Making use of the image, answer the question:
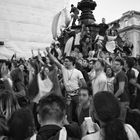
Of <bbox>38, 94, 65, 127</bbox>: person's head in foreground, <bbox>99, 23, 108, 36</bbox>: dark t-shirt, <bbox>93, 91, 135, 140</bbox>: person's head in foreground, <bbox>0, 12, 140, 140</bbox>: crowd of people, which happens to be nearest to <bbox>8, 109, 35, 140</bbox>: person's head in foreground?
<bbox>0, 12, 140, 140</bbox>: crowd of people

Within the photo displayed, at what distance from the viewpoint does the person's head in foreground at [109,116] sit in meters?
2.07

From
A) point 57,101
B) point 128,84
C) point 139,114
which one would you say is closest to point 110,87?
point 128,84

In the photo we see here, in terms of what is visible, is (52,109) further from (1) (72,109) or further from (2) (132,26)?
(2) (132,26)

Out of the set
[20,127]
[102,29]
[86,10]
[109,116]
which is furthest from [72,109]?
[86,10]

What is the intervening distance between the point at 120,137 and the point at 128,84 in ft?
12.2

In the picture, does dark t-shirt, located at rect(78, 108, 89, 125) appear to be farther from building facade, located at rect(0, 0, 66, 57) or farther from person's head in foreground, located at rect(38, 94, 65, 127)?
building facade, located at rect(0, 0, 66, 57)

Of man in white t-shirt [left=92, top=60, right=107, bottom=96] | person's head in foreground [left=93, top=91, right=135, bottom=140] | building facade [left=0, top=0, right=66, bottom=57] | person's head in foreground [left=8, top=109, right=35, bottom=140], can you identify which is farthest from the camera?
building facade [left=0, top=0, right=66, bottom=57]

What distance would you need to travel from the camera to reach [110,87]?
5555 millimetres

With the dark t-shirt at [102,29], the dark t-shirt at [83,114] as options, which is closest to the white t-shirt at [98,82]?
the dark t-shirt at [83,114]

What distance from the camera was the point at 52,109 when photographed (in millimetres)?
2283

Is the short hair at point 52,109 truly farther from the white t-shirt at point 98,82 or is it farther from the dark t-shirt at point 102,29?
the dark t-shirt at point 102,29

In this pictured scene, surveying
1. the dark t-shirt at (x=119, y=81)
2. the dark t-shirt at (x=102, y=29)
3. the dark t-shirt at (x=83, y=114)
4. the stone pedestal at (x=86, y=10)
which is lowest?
the dark t-shirt at (x=83, y=114)

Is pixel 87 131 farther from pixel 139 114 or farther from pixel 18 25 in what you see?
pixel 18 25

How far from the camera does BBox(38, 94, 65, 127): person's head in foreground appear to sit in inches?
A: 88.5
